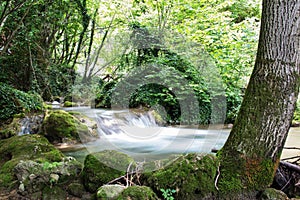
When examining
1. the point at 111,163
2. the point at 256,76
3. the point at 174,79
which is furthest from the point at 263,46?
the point at 174,79

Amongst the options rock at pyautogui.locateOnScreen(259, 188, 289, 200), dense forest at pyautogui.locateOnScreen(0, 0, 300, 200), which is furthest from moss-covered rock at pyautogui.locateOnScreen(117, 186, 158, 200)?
rock at pyautogui.locateOnScreen(259, 188, 289, 200)

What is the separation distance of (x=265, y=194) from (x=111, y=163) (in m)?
1.67

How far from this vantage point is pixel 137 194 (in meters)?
2.30

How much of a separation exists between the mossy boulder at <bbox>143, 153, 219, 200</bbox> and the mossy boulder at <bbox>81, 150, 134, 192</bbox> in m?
0.33

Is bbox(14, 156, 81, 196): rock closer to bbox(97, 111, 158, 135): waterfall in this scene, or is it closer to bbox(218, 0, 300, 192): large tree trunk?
bbox(218, 0, 300, 192): large tree trunk

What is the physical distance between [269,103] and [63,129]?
5032 mm

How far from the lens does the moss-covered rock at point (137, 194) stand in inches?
89.9

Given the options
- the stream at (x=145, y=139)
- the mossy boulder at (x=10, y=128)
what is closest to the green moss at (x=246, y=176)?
the stream at (x=145, y=139)

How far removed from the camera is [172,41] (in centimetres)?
991

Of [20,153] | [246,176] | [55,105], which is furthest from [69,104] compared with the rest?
[246,176]

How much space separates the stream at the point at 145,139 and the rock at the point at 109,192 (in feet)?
7.52

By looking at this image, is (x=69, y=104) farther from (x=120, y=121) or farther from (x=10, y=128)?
(x=10, y=128)

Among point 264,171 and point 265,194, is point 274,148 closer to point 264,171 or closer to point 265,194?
point 264,171

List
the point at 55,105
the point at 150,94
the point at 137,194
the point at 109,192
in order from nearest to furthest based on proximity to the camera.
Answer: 1. the point at 137,194
2. the point at 109,192
3. the point at 150,94
4. the point at 55,105
